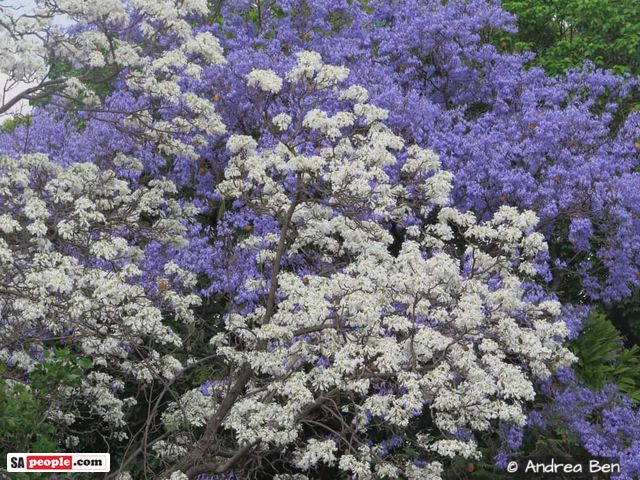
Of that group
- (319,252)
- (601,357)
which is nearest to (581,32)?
(601,357)

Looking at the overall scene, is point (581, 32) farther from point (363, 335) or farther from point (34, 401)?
point (34, 401)

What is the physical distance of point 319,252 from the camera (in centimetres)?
1332

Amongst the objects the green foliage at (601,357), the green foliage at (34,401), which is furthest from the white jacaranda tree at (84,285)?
the green foliage at (601,357)

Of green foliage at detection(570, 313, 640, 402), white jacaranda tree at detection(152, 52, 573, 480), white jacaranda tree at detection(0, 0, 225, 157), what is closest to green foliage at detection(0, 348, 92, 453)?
white jacaranda tree at detection(152, 52, 573, 480)

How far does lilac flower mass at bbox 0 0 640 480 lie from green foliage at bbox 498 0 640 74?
39.0 inches

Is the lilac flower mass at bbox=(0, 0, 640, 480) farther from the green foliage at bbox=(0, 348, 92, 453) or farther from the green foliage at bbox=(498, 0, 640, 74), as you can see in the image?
the green foliage at bbox=(498, 0, 640, 74)

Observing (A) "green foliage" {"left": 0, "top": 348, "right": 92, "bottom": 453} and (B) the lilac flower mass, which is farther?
(B) the lilac flower mass

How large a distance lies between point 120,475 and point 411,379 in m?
3.97

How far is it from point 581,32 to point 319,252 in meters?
11.9

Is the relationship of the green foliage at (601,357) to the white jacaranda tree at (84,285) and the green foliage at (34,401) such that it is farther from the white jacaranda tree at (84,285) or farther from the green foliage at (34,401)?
the green foliage at (34,401)

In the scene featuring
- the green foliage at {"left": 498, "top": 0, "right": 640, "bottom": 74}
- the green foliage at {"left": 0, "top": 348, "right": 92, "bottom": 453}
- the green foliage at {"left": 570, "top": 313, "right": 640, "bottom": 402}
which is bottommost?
the green foliage at {"left": 570, "top": 313, "right": 640, "bottom": 402}

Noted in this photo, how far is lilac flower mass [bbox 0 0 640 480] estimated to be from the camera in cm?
1014

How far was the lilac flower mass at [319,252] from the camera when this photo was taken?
10.1 meters

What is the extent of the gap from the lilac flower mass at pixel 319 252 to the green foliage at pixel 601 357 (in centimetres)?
5
